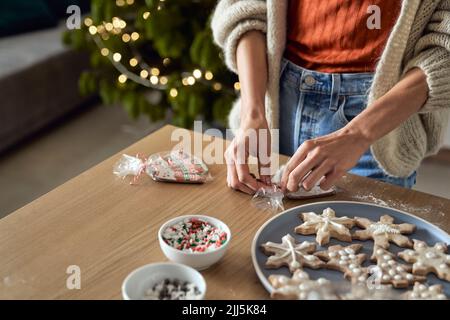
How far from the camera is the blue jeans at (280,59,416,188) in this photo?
3.92 ft

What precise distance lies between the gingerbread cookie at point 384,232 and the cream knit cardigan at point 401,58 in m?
0.29

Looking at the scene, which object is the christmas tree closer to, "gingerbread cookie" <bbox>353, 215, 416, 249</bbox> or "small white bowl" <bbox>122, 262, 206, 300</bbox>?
"gingerbread cookie" <bbox>353, 215, 416, 249</bbox>

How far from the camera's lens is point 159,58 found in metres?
2.80

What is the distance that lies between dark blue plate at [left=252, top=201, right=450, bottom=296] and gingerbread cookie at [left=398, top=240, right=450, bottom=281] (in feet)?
0.04

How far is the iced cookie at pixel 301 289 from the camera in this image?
2.47 ft

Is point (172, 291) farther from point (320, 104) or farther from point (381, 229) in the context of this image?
point (320, 104)

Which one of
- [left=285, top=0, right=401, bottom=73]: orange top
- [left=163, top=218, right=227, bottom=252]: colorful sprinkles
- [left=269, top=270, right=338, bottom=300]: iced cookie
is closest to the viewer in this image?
[left=269, top=270, right=338, bottom=300]: iced cookie

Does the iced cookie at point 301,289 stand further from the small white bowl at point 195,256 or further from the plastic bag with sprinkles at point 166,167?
the plastic bag with sprinkles at point 166,167

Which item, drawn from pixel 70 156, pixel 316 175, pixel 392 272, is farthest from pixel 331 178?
pixel 70 156

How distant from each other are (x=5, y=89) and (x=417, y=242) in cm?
221

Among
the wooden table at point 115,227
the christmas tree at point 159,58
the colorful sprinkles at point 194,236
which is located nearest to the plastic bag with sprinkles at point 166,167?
the wooden table at point 115,227

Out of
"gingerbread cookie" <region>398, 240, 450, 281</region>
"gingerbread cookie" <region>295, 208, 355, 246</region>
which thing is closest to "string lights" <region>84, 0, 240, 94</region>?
"gingerbread cookie" <region>295, 208, 355, 246</region>

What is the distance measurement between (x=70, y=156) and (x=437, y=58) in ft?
6.73

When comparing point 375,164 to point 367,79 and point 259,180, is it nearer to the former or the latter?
point 367,79
